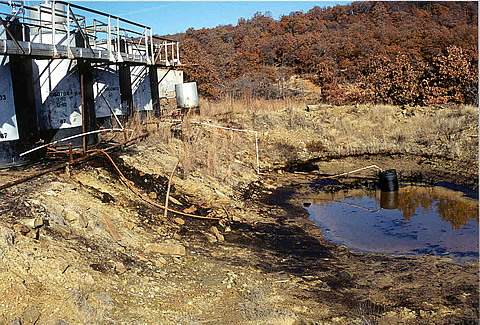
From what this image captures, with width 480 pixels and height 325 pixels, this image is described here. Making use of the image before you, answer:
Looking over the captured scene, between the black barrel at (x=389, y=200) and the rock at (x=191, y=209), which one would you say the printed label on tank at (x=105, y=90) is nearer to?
the rock at (x=191, y=209)

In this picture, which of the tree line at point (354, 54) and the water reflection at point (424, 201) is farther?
the tree line at point (354, 54)

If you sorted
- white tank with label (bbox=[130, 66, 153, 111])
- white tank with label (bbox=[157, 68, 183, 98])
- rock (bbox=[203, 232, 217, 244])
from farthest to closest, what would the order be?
white tank with label (bbox=[157, 68, 183, 98]) → white tank with label (bbox=[130, 66, 153, 111]) → rock (bbox=[203, 232, 217, 244])

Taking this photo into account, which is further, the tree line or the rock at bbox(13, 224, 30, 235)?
the tree line

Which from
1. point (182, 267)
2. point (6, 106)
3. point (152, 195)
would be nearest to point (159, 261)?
point (182, 267)

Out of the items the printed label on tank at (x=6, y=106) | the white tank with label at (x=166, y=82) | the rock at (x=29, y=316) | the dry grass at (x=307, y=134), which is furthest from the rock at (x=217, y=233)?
the white tank with label at (x=166, y=82)

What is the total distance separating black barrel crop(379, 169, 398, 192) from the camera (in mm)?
12609

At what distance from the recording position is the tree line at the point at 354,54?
24422 millimetres

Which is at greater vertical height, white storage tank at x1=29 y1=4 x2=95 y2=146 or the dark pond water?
white storage tank at x1=29 y1=4 x2=95 y2=146

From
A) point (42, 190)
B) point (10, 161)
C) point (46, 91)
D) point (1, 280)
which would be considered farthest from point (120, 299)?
point (46, 91)

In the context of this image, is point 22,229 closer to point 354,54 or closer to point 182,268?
point 182,268

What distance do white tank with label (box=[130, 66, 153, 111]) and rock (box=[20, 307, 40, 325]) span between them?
14105 millimetres

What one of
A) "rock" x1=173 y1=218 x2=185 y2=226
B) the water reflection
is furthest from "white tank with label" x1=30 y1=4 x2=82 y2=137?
the water reflection

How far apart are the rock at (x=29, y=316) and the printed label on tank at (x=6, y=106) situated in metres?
6.49

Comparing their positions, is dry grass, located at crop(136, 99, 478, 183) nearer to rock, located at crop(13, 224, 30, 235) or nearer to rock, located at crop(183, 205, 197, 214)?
rock, located at crop(183, 205, 197, 214)
